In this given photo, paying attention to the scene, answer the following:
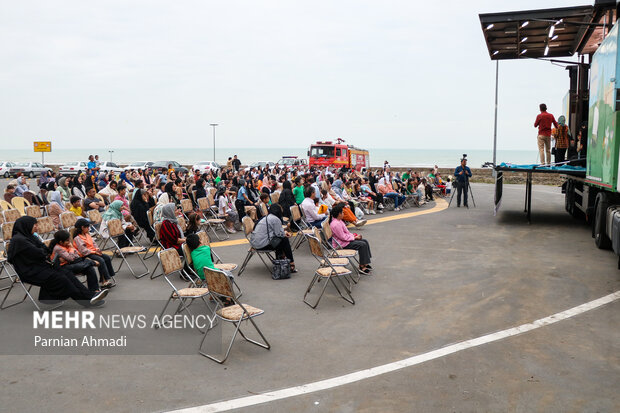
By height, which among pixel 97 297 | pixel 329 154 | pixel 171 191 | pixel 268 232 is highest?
pixel 329 154

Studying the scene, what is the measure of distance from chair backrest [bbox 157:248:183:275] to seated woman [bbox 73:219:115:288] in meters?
1.62

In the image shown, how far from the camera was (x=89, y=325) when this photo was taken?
6098 mm

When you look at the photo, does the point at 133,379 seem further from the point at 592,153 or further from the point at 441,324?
the point at 592,153

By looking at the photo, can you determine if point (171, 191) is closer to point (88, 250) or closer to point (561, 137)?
point (88, 250)

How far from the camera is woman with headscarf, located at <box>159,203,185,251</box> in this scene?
8.22m

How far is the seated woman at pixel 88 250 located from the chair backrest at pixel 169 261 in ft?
5.32

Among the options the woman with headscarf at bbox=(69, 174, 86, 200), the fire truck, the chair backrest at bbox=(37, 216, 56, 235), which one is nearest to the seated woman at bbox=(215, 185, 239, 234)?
the chair backrest at bbox=(37, 216, 56, 235)

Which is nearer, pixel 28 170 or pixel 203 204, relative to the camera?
pixel 203 204

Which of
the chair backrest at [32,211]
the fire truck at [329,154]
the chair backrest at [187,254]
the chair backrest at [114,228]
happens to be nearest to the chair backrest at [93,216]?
the chair backrest at [32,211]

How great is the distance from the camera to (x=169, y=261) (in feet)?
21.0

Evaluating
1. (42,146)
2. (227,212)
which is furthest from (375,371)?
(42,146)

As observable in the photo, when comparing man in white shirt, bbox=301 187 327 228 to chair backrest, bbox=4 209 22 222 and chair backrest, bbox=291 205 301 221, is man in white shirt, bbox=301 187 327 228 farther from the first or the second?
chair backrest, bbox=4 209 22 222

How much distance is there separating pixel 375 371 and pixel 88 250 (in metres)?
5.00

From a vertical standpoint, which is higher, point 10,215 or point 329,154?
point 329,154
